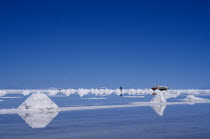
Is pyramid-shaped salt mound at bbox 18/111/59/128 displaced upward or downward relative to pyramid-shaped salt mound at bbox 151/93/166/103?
downward

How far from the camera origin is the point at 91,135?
6332mm

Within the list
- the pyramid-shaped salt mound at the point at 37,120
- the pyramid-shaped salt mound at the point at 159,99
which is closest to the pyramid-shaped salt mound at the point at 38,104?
the pyramid-shaped salt mound at the point at 37,120

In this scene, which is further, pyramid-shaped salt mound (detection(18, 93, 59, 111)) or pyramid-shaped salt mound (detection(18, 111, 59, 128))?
pyramid-shaped salt mound (detection(18, 93, 59, 111))

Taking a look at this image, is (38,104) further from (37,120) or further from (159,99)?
(159,99)

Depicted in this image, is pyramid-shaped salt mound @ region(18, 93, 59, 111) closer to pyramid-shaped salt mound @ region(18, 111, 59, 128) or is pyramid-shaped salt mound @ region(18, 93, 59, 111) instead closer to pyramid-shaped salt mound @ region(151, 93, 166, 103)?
pyramid-shaped salt mound @ region(18, 111, 59, 128)

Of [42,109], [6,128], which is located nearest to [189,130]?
[6,128]

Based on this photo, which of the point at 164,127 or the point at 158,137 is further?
the point at 164,127

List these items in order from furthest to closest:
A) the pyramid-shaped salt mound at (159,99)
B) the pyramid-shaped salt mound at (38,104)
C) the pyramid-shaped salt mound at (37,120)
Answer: the pyramid-shaped salt mound at (159,99) < the pyramid-shaped salt mound at (38,104) < the pyramid-shaped salt mound at (37,120)

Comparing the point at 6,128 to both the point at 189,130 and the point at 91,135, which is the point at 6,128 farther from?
the point at 189,130

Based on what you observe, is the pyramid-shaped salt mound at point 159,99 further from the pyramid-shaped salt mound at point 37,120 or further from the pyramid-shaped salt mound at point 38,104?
the pyramid-shaped salt mound at point 37,120

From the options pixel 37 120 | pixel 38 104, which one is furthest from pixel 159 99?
pixel 37 120

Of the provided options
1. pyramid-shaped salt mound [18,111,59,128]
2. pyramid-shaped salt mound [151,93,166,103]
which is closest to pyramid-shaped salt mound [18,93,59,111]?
pyramid-shaped salt mound [18,111,59,128]

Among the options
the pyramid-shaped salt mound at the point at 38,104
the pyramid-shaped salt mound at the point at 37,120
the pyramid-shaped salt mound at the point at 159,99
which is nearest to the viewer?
the pyramid-shaped salt mound at the point at 37,120

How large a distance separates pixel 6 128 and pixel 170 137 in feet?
13.0
